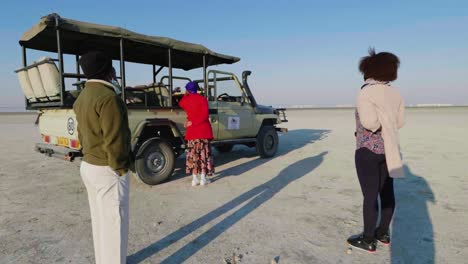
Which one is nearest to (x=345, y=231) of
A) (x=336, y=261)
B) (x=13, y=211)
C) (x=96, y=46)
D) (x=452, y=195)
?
(x=336, y=261)

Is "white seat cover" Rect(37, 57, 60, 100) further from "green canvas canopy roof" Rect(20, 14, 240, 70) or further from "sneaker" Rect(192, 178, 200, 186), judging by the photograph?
"sneaker" Rect(192, 178, 200, 186)

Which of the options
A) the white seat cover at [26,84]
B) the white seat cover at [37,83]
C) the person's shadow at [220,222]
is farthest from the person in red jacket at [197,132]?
the white seat cover at [26,84]

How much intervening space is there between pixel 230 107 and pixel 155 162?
8.20ft

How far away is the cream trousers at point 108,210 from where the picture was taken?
225cm

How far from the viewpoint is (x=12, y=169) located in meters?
7.15

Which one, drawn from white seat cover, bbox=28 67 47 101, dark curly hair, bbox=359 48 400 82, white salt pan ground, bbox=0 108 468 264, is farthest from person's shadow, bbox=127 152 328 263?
white seat cover, bbox=28 67 47 101

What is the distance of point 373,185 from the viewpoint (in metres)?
3.01

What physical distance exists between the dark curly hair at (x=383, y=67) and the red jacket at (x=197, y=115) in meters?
2.95

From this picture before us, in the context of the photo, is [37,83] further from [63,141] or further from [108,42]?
[108,42]

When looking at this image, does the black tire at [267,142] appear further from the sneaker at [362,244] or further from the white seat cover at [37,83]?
the sneaker at [362,244]

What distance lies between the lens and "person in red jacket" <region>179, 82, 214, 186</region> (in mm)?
5328

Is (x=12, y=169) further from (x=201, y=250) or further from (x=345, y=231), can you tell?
(x=345, y=231)

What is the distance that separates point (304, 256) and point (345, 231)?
848mm

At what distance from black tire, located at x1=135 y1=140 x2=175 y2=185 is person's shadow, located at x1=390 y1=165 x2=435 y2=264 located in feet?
12.5
